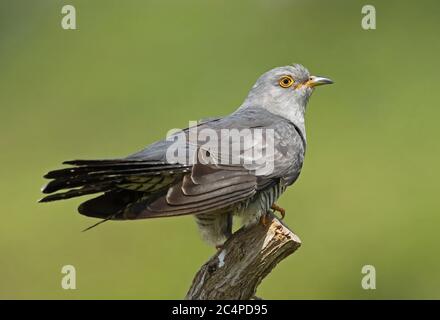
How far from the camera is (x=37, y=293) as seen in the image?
433 inches

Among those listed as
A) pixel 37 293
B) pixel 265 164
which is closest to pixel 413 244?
pixel 37 293

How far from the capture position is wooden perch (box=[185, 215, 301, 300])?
5.67 m

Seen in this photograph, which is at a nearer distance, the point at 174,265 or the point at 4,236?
the point at 174,265

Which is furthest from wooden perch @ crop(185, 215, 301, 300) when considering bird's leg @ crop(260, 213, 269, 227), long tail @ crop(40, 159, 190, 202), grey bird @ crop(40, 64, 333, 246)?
long tail @ crop(40, 159, 190, 202)

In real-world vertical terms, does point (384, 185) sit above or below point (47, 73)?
below

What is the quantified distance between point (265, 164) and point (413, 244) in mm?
7255

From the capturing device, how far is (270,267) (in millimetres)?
5754

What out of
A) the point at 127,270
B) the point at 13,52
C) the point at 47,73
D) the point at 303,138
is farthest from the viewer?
the point at 13,52

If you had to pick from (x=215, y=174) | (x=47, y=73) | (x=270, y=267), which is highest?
(x=47, y=73)

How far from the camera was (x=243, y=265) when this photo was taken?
18.7ft

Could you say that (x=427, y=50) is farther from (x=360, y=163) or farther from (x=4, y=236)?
(x=4, y=236)

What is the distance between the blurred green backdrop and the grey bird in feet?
15.6

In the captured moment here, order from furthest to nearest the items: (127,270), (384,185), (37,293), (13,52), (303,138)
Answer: (13,52) < (384,185) < (127,270) < (37,293) < (303,138)

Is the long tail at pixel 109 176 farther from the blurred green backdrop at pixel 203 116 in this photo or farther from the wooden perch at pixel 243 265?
the blurred green backdrop at pixel 203 116
